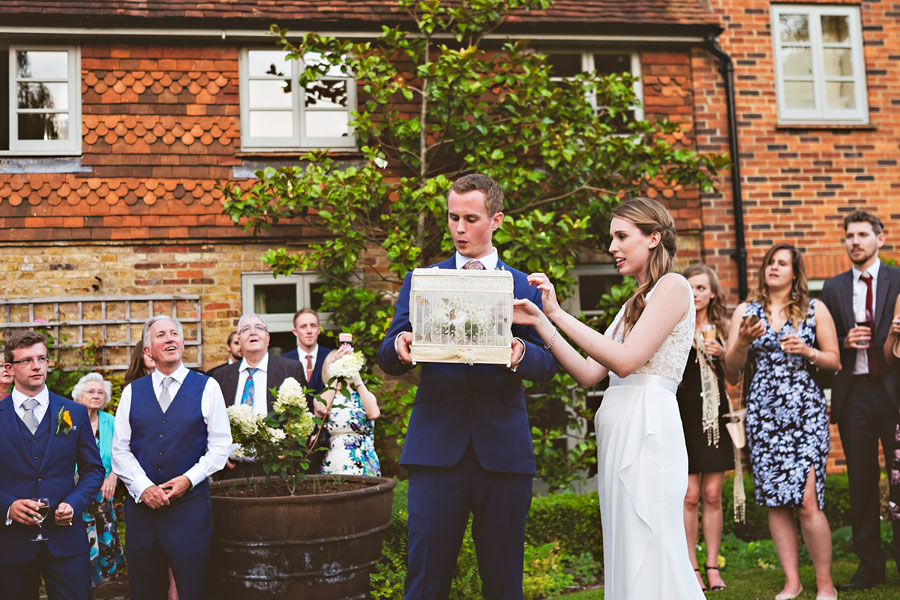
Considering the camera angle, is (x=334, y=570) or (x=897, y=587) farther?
(x=897, y=587)

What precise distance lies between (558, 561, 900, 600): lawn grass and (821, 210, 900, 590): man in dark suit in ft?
0.69

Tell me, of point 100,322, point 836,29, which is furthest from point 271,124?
point 836,29

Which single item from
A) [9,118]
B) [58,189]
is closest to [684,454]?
[58,189]

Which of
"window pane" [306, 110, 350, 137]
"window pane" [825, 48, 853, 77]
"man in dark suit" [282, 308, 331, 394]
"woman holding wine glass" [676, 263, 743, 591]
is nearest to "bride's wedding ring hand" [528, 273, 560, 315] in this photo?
"woman holding wine glass" [676, 263, 743, 591]

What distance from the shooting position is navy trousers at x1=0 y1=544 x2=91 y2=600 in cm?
479

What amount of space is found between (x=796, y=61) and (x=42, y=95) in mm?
8790

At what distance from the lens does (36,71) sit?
31.9 feet

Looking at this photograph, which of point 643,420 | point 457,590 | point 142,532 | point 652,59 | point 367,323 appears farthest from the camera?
point 652,59

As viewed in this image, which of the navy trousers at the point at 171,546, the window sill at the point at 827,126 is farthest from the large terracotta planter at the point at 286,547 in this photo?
the window sill at the point at 827,126

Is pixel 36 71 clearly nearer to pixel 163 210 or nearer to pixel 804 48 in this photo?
pixel 163 210

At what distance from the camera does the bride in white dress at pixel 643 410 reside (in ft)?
11.7

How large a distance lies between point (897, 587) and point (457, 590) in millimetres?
2866

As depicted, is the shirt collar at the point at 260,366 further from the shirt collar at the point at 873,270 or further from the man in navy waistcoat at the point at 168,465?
the shirt collar at the point at 873,270

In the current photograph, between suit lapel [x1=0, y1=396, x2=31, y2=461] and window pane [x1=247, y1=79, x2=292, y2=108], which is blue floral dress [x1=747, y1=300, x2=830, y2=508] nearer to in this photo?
suit lapel [x1=0, y1=396, x2=31, y2=461]
